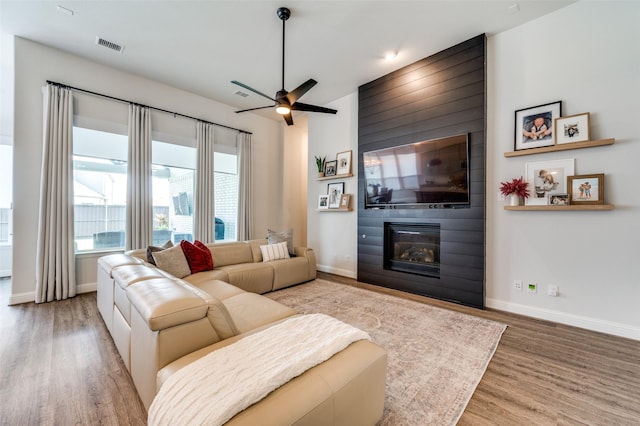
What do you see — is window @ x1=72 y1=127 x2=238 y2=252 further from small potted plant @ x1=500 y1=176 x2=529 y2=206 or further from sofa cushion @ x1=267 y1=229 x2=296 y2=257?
small potted plant @ x1=500 y1=176 x2=529 y2=206

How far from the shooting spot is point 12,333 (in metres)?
2.53

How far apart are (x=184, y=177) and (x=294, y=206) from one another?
253 centimetres

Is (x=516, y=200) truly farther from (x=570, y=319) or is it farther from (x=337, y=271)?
(x=337, y=271)

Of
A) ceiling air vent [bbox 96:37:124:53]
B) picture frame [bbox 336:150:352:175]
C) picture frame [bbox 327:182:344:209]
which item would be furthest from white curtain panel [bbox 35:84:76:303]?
picture frame [bbox 336:150:352:175]

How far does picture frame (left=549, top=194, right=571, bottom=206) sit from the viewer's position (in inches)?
109

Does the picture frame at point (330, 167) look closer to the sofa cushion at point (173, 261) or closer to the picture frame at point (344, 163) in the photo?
the picture frame at point (344, 163)

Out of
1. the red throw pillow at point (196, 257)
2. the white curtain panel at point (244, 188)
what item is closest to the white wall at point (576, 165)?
the red throw pillow at point (196, 257)

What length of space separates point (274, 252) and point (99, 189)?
2.94m

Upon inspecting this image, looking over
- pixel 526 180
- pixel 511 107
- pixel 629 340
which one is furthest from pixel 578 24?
pixel 629 340

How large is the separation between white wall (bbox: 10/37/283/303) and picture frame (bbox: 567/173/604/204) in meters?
5.73

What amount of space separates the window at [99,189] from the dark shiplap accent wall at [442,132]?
4.12 m

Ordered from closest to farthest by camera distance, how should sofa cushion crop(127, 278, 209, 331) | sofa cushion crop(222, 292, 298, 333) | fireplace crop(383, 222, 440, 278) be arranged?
sofa cushion crop(127, 278, 209, 331) < sofa cushion crop(222, 292, 298, 333) < fireplace crop(383, 222, 440, 278)

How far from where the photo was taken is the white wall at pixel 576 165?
2559mm

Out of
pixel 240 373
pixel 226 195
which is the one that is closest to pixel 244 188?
pixel 226 195
